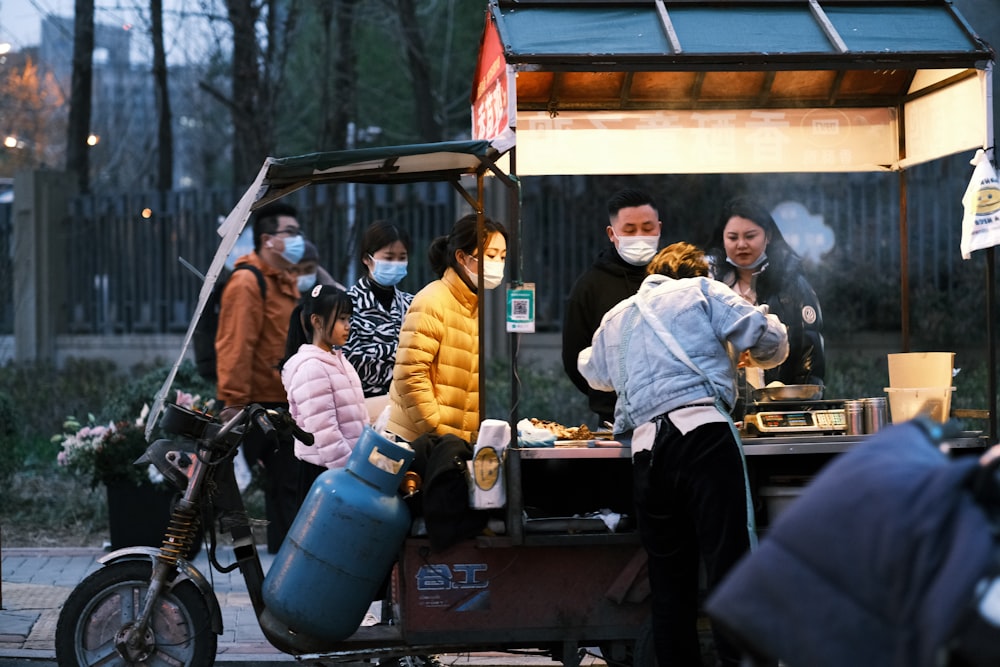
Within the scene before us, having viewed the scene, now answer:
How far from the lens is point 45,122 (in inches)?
1169

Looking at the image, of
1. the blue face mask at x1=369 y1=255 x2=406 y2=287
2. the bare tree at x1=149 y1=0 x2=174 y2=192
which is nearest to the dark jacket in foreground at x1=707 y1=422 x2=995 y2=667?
the blue face mask at x1=369 y1=255 x2=406 y2=287

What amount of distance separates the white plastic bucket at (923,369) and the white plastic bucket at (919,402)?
8cm

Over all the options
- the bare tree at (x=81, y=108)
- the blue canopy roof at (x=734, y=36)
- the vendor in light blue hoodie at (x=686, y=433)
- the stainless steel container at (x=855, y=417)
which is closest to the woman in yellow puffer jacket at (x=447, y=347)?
the blue canopy roof at (x=734, y=36)

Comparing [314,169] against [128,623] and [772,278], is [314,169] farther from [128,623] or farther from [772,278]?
[772,278]

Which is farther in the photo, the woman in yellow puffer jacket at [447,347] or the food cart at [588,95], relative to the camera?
the woman in yellow puffer jacket at [447,347]

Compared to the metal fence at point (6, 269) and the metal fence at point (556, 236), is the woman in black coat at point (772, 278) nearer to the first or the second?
the metal fence at point (556, 236)

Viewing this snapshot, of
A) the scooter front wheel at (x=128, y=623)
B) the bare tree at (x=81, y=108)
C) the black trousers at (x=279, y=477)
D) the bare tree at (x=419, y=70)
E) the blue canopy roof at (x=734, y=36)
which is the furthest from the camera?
the bare tree at (x=81, y=108)

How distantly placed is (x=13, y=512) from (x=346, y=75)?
6899mm

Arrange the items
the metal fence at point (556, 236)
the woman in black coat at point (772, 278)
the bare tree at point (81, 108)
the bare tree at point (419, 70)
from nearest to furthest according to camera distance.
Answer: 1. the woman in black coat at point (772, 278)
2. the metal fence at point (556, 236)
3. the bare tree at point (419, 70)
4. the bare tree at point (81, 108)

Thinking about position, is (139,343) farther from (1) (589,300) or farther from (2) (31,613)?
(1) (589,300)

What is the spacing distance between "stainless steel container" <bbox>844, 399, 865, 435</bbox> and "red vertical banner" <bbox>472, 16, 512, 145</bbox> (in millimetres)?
2035

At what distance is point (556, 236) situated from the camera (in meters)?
14.6

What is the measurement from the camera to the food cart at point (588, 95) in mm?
5621

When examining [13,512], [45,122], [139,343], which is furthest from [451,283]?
[45,122]
